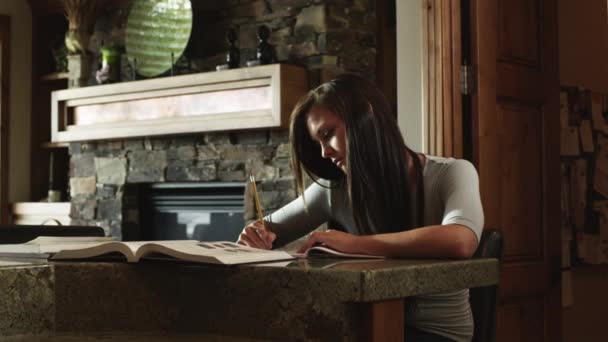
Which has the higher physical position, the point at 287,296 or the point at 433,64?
the point at 433,64

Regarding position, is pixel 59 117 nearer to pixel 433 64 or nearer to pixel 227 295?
pixel 433 64

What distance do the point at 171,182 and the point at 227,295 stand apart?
3612 mm

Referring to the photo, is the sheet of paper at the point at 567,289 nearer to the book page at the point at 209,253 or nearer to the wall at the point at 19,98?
the book page at the point at 209,253

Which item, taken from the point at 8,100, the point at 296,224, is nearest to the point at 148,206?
the point at 8,100

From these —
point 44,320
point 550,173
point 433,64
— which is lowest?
point 44,320

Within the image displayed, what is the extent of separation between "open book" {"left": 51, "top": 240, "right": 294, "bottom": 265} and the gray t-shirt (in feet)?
1.25

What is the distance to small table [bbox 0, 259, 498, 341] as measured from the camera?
1.14 metres

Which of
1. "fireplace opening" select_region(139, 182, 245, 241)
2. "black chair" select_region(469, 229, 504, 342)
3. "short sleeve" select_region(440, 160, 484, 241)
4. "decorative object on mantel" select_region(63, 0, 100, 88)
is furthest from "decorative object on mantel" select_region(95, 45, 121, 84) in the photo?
"black chair" select_region(469, 229, 504, 342)

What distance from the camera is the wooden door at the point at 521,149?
9.21ft

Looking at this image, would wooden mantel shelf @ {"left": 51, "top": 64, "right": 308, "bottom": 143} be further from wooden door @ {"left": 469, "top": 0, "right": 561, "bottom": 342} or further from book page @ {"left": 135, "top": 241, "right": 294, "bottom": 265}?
book page @ {"left": 135, "top": 241, "right": 294, "bottom": 265}

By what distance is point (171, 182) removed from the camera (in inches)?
191

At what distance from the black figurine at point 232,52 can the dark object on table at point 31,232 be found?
1999 millimetres

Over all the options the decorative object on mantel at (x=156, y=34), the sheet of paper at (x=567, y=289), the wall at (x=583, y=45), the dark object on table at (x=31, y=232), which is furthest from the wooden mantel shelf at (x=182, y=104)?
the dark object on table at (x=31, y=232)

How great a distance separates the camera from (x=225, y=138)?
4.53 m
